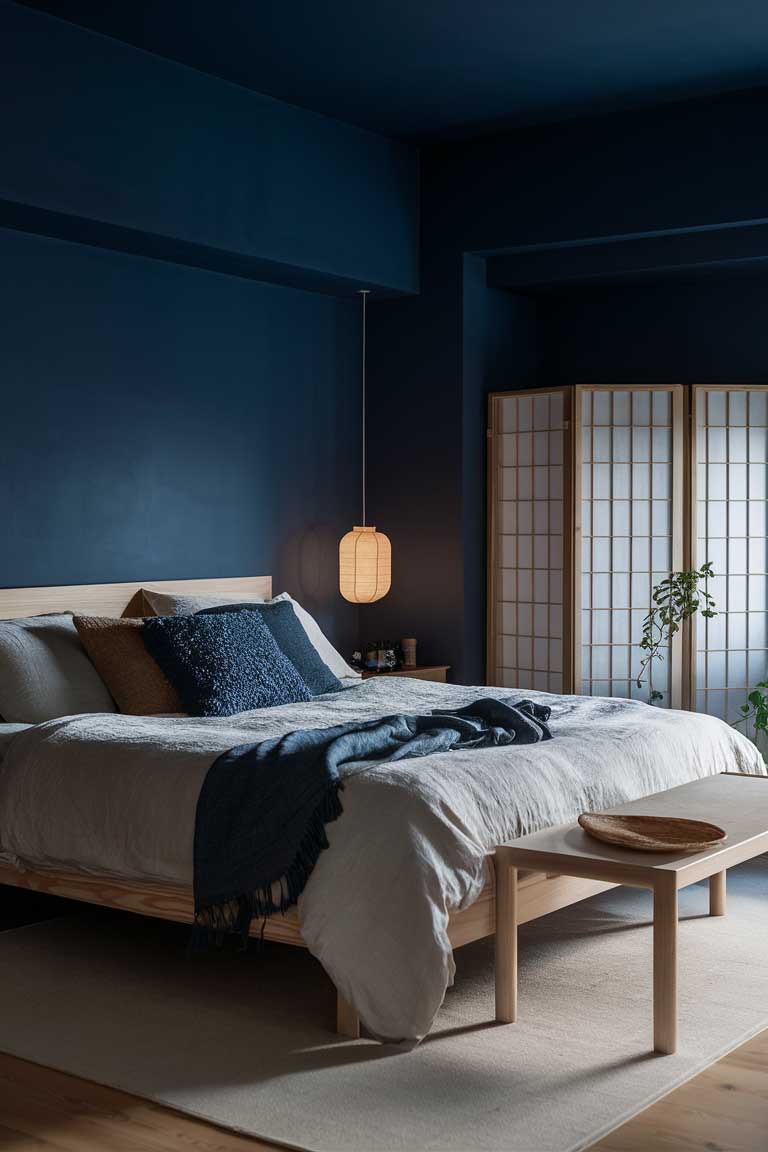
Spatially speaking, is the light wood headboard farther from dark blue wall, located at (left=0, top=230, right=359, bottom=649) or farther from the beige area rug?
the beige area rug

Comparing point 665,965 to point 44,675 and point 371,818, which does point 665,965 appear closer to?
point 371,818

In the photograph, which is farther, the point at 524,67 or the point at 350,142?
the point at 350,142

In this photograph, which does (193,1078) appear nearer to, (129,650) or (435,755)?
(435,755)

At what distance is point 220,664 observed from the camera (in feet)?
14.9

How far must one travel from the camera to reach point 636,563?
20.9 ft

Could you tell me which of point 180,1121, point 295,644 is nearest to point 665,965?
point 180,1121

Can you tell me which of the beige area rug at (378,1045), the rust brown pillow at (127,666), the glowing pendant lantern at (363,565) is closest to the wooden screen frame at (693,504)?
the glowing pendant lantern at (363,565)

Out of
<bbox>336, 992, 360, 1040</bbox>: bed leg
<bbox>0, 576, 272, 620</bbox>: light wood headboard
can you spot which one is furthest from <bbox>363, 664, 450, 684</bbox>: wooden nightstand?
<bbox>336, 992, 360, 1040</bbox>: bed leg

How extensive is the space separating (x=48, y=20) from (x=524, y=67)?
1.84 m

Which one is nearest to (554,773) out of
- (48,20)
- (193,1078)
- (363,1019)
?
(363,1019)

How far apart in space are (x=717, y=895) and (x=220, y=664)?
1.78 m

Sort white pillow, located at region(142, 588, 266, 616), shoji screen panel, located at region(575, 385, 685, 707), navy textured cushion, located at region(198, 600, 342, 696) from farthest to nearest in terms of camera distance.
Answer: shoji screen panel, located at region(575, 385, 685, 707)
white pillow, located at region(142, 588, 266, 616)
navy textured cushion, located at region(198, 600, 342, 696)

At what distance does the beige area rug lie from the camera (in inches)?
111

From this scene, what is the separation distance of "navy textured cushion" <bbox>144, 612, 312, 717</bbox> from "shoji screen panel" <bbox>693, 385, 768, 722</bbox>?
239cm
